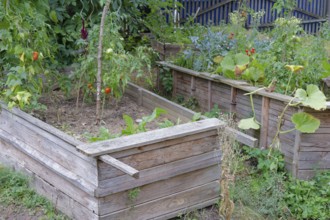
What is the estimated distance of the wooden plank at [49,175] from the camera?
377 centimetres

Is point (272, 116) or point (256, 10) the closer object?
point (272, 116)

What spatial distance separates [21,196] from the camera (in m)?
4.46

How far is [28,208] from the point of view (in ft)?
14.1

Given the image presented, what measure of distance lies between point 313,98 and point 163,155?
1.48 m

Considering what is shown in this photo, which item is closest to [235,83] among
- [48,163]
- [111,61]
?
[111,61]

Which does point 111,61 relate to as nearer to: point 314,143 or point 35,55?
point 35,55

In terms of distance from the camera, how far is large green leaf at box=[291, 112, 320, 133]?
14.3 ft

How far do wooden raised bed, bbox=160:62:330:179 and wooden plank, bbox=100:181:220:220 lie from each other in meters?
0.89

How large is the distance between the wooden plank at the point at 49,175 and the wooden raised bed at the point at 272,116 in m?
1.97

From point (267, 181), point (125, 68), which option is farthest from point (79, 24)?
point (267, 181)

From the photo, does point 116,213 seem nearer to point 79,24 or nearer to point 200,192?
point 200,192

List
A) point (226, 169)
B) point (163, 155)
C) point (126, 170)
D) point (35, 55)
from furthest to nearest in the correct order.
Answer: point (35, 55), point (163, 155), point (226, 169), point (126, 170)

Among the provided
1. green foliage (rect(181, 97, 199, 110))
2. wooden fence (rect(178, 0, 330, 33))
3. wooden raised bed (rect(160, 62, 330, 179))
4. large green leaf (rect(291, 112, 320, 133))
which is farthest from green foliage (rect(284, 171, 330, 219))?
wooden fence (rect(178, 0, 330, 33))

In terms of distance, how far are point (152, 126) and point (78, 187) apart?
1244mm
